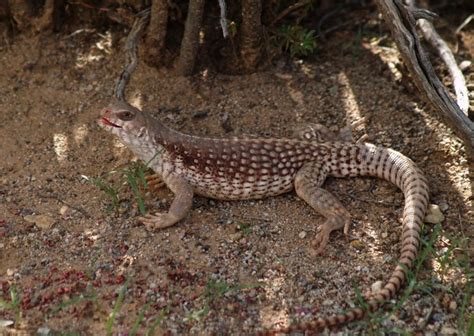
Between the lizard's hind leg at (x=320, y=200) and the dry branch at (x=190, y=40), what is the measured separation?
1.69 metres

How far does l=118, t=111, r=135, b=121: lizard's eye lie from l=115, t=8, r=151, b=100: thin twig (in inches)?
18.1

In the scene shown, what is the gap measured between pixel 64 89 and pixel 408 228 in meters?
3.56

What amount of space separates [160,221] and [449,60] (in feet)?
10.3

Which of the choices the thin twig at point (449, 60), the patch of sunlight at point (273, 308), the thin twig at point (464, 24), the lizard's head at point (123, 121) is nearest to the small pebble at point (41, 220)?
the lizard's head at point (123, 121)

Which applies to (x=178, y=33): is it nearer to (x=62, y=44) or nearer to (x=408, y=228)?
(x=62, y=44)

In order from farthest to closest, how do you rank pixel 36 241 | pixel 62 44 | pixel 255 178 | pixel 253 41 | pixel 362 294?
pixel 62 44 < pixel 253 41 < pixel 255 178 < pixel 36 241 < pixel 362 294

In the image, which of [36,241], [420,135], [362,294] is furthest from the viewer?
[420,135]

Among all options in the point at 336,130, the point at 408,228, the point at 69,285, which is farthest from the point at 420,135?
the point at 69,285

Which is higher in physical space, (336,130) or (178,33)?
(178,33)

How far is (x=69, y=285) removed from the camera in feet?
15.2

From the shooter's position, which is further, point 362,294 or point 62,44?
point 62,44

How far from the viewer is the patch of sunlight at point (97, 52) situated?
6.82 m

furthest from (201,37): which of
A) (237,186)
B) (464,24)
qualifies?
(464,24)

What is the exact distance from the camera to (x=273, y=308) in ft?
14.9
